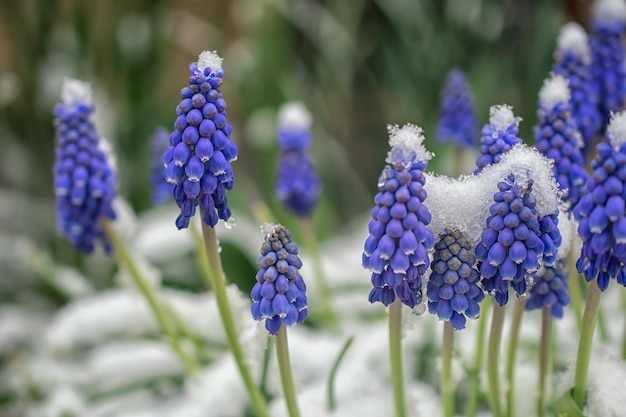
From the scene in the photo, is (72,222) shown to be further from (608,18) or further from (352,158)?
(352,158)

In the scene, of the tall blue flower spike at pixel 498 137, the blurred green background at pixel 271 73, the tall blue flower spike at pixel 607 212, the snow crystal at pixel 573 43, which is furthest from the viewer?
the blurred green background at pixel 271 73

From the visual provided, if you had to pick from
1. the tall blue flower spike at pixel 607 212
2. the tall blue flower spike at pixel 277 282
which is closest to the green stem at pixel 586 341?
the tall blue flower spike at pixel 607 212

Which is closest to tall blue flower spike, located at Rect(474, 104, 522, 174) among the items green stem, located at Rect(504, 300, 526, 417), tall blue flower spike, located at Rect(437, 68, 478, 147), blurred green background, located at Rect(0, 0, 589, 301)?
green stem, located at Rect(504, 300, 526, 417)

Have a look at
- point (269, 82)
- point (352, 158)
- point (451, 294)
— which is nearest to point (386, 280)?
point (451, 294)

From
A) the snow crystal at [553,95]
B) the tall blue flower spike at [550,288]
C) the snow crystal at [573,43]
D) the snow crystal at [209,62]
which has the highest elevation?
the snow crystal at [573,43]

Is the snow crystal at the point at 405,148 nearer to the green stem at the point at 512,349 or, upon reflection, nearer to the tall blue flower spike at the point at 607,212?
the tall blue flower spike at the point at 607,212

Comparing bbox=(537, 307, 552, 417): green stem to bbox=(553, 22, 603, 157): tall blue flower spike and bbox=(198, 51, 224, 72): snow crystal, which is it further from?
bbox=(198, 51, 224, 72): snow crystal
